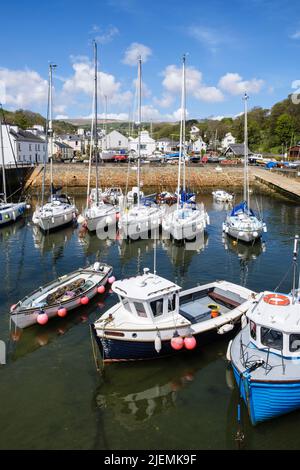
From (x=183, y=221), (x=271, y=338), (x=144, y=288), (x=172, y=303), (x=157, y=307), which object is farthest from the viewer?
(x=183, y=221)

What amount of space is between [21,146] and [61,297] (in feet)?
210

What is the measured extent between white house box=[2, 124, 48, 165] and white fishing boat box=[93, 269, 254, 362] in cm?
6048

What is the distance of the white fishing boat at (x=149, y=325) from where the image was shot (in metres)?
14.1

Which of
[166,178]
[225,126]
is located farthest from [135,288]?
[225,126]

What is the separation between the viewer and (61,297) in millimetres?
18906

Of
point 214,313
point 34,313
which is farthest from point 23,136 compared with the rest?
point 214,313

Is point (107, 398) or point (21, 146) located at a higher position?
point (21, 146)

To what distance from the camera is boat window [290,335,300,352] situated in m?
11.9

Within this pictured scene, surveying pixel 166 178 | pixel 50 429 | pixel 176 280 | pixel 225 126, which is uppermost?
pixel 225 126

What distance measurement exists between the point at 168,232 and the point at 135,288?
20.3 m

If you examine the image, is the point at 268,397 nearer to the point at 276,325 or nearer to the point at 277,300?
the point at 276,325

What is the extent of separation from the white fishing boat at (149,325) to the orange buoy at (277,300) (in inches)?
110

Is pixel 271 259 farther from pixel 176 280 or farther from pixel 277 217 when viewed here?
pixel 277 217

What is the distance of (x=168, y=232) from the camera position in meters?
34.9
